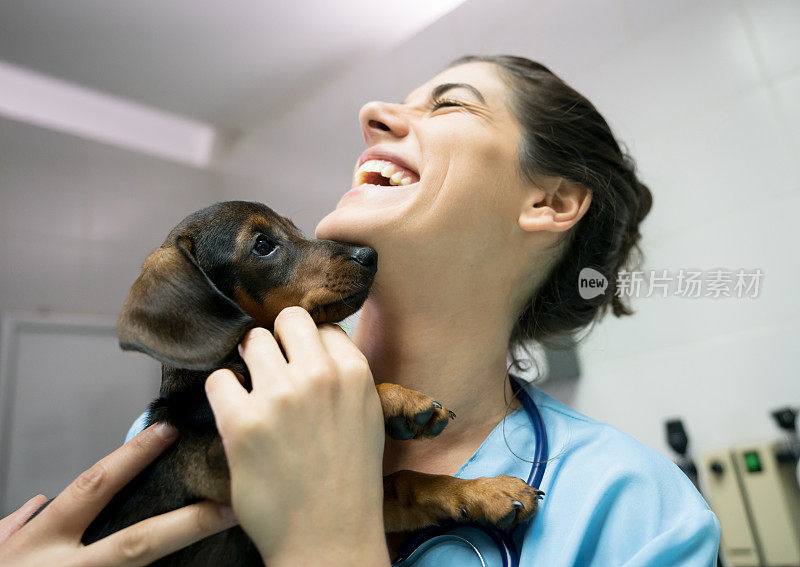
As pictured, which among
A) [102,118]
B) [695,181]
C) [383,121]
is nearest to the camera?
[383,121]

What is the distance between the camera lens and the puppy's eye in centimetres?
101

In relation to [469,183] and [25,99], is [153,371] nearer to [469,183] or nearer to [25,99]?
[25,99]

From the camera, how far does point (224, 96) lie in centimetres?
265

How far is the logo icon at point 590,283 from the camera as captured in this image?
122 cm

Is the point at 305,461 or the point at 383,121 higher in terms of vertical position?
the point at 383,121

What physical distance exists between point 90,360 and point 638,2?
8.96ft

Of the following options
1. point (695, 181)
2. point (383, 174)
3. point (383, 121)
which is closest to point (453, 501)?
point (383, 174)

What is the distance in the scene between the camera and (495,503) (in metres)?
0.79

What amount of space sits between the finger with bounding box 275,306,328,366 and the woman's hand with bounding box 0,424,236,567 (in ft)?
0.80

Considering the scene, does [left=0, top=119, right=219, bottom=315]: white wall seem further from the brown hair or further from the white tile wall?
the white tile wall

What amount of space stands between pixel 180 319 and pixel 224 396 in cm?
17

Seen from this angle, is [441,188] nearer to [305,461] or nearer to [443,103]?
[443,103]

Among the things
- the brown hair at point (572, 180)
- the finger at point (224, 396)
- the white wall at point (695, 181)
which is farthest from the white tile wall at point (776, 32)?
the finger at point (224, 396)

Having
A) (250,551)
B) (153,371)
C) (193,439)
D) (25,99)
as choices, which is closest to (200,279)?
(193,439)
